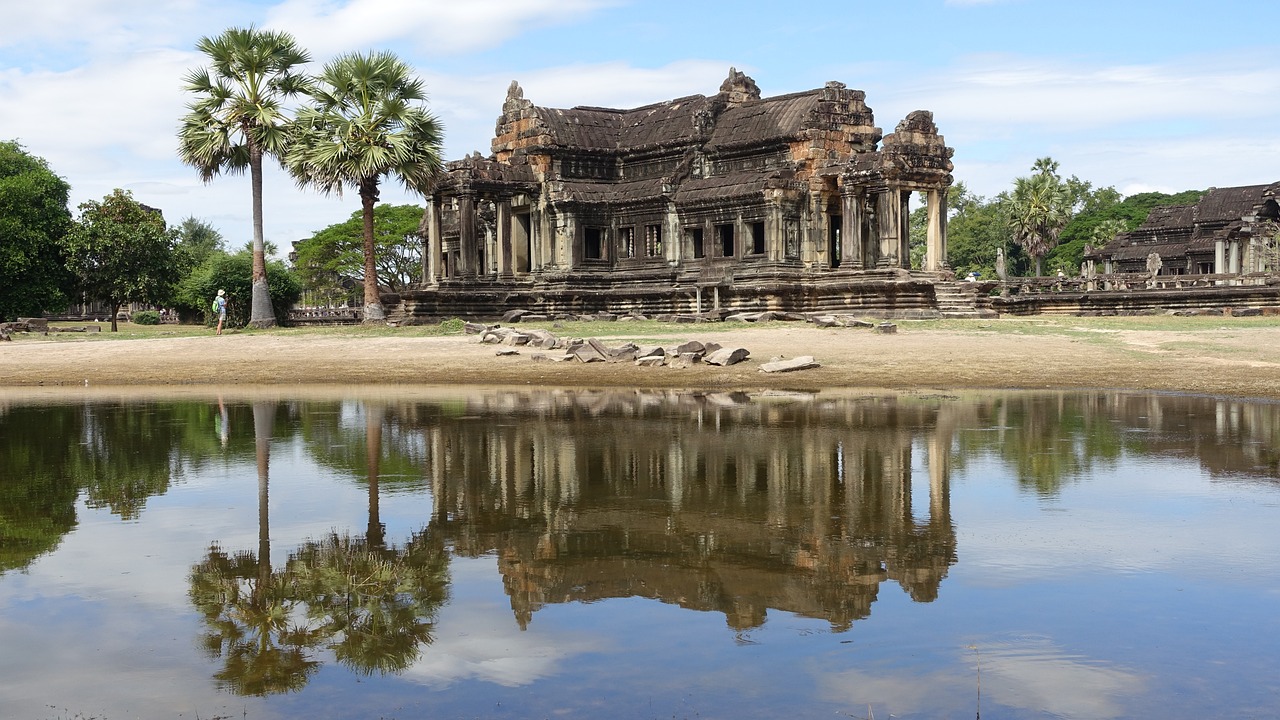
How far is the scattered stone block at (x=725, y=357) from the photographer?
24.2 meters

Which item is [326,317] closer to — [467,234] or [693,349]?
[467,234]

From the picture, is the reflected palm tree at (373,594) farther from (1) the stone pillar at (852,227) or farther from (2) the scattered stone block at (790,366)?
(1) the stone pillar at (852,227)

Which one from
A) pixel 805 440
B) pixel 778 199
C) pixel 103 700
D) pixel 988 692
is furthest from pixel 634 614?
pixel 778 199

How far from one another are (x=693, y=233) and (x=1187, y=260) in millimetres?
39807

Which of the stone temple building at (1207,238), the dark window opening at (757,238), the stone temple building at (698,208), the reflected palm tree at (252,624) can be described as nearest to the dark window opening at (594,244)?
the stone temple building at (698,208)

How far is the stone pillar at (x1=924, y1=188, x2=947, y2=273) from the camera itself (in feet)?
132

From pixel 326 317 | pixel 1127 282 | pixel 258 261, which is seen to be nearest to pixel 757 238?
pixel 258 261

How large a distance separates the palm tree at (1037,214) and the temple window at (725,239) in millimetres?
41266

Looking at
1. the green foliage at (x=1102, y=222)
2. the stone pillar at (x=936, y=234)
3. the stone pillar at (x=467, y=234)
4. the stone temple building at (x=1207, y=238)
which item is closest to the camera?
the stone pillar at (x=936, y=234)

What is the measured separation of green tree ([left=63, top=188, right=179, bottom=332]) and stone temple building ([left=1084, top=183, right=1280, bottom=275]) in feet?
141

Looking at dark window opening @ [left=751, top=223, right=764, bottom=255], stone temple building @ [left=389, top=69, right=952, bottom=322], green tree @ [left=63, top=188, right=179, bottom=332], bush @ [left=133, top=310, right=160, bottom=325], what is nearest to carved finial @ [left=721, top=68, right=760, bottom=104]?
stone temple building @ [left=389, top=69, right=952, bottom=322]

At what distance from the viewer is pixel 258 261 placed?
40.9 meters

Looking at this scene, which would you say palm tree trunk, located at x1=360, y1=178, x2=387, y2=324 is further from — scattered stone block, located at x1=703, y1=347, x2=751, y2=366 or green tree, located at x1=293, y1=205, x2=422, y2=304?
green tree, located at x1=293, y1=205, x2=422, y2=304

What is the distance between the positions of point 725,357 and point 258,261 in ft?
73.5
